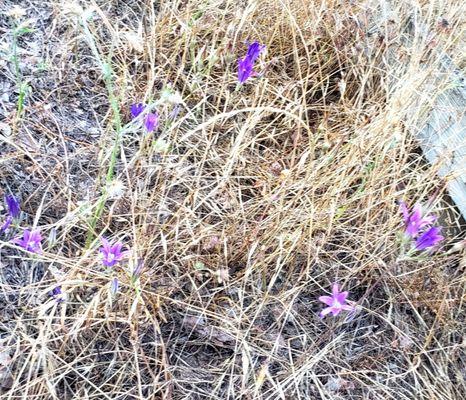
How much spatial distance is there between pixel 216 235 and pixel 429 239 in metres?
0.57

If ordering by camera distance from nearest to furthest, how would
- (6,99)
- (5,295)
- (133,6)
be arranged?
(5,295), (6,99), (133,6)

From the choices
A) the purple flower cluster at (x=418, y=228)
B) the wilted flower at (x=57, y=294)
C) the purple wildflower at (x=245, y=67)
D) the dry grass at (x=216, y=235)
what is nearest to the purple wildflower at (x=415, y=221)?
the purple flower cluster at (x=418, y=228)

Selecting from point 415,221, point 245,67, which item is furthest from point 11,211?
point 415,221

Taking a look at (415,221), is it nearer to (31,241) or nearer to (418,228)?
(418,228)

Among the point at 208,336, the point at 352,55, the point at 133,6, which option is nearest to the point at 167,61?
the point at 133,6

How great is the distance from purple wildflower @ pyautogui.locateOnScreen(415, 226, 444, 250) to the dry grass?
0.14 metres

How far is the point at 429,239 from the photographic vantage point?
154cm

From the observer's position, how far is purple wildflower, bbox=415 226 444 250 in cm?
153

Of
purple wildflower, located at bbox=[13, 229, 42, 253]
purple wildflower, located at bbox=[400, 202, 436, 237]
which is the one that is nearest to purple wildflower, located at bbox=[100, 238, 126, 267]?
purple wildflower, located at bbox=[13, 229, 42, 253]

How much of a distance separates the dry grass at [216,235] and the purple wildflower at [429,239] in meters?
0.14

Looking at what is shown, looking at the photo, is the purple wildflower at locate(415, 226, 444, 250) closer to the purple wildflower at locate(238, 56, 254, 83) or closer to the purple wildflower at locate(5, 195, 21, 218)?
the purple wildflower at locate(238, 56, 254, 83)

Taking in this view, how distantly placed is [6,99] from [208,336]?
101cm

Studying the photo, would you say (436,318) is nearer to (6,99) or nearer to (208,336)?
(208,336)

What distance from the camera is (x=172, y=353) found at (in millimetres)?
1530
